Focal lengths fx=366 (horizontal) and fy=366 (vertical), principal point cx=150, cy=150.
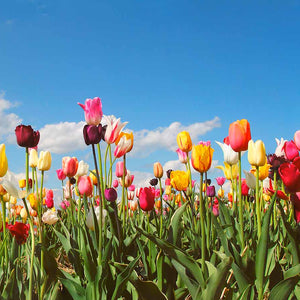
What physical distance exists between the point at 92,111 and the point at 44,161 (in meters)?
0.88

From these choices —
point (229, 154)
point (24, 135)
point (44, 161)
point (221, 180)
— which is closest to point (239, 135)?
point (229, 154)

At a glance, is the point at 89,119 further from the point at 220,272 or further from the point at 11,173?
the point at 220,272

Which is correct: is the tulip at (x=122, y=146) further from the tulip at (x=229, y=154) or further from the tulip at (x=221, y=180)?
the tulip at (x=221, y=180)

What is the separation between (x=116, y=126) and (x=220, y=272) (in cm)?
109

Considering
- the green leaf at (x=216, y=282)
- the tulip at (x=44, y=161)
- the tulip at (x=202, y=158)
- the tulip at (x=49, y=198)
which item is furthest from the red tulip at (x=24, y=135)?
the tulip at (x=49, y=198)

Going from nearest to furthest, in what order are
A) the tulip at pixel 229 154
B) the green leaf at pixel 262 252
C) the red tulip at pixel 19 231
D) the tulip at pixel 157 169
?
the green leaf at pixel 262 252
the red tulip at pixel 19 231
the tulip at pixel 229 154
the tulip at pixel 157 169

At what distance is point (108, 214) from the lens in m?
2.62

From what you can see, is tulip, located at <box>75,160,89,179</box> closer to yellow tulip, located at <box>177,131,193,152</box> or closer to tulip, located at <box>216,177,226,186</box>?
yellow tulip, located at <box>177,131,193,152</box>

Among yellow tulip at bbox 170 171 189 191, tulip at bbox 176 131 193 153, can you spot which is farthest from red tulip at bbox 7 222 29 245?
tulip at bbox 176 131 193 153

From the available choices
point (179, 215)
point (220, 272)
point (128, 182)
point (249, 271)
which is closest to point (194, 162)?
point (179, 215)

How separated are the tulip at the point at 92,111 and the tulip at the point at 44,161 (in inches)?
32.7

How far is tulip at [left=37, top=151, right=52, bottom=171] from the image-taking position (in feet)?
9.23

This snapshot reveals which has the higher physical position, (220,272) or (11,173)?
(11,173)

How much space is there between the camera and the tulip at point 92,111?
2139mm
